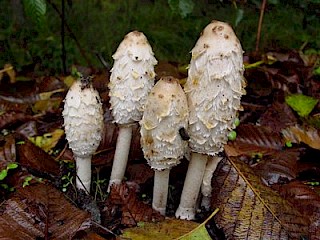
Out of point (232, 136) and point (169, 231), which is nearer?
point (169, 231)

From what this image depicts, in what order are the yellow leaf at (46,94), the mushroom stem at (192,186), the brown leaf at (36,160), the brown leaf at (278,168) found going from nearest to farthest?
the mushroom stem at (192,186), the brown leaf at (278,168), the brown leaf at (36,160), the yellow leaf at (46,94)

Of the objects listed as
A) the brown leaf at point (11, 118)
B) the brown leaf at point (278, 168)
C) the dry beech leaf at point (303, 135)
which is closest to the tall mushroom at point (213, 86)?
the brown leaf at point (278, 168)

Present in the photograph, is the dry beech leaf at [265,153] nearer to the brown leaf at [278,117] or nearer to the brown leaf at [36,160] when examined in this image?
the brown leaf at [278,117]

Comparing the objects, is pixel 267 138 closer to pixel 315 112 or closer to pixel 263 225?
pixel 315 112

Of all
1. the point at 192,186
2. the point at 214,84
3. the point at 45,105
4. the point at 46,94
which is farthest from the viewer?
the point at 46,94

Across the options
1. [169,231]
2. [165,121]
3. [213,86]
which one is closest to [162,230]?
[169,231]

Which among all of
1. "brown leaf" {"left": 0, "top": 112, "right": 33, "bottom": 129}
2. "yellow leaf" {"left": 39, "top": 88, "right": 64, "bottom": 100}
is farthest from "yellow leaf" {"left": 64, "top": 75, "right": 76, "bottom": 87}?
"brown leaf" {"left": 0, "top": 112, "right": 33, "bottom": 129}

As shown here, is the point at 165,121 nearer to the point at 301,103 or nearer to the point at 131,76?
the point at 131,76
